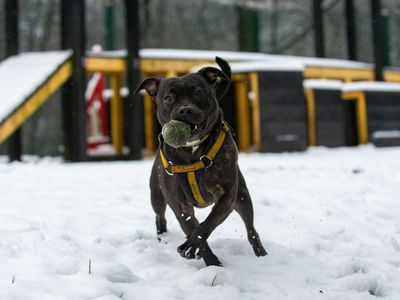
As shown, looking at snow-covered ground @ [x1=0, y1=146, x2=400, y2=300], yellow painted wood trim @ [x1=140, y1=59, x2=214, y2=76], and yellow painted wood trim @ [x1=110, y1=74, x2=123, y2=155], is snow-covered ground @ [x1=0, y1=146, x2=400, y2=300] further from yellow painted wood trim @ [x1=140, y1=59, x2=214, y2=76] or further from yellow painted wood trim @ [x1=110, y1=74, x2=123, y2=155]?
yellow painted wood trim @ [x1=110, y1=74, x2=123, y2=155]

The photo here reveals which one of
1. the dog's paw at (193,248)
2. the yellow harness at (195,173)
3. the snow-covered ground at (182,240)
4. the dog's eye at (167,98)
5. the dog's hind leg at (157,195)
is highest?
the dog's eye at (167,98)

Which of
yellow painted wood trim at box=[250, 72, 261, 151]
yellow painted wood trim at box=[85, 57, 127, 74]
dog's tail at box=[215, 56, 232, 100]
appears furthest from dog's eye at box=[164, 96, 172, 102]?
yellow painted wood trim at box=[250, 72, 261, 151]

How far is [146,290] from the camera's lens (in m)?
2.33

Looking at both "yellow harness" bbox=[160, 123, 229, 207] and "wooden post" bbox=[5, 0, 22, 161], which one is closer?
"yellow harness" bbox=[160, 123, 229, 207]

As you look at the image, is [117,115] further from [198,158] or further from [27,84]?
[198,158]

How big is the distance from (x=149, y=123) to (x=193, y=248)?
27.2ft

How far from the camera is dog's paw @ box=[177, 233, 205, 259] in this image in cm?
256

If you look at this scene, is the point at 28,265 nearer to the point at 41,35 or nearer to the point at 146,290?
the point at 146,290

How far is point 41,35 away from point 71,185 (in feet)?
37.4

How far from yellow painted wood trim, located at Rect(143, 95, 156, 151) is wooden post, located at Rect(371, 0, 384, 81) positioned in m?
6.53

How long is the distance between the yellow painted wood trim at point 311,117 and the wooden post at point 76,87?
534 cm

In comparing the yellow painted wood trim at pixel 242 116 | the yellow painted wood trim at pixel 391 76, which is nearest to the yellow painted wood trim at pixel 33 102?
the yellow painted wood trim at pixel 242 116

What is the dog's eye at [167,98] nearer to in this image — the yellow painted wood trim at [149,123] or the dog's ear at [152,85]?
the dog's ear at [152,85]

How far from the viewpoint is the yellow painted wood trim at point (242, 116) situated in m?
10.8
